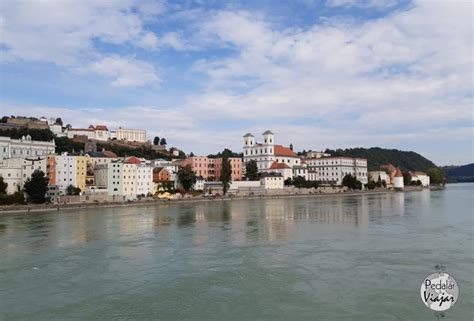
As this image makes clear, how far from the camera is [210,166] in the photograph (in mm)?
49562

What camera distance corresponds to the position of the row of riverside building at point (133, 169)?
→ 33.5 m

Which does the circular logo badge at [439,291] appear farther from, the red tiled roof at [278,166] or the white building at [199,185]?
the red tiled roof at [278,166]

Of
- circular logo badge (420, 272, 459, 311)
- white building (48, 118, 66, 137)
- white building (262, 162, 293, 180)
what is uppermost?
white building (48, 118, 66, 137)

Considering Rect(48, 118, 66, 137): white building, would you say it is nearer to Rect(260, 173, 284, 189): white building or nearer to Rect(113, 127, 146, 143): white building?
Rect(113, 127, 146, 143): white building

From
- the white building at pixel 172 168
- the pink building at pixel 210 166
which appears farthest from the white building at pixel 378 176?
the white building at pixel 172 168

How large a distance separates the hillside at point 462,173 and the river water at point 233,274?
141649mm

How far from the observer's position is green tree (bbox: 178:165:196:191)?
41.7 metres

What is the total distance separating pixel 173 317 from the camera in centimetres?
634

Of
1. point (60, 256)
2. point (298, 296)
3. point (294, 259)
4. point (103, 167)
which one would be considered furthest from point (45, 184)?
point (298, 296)

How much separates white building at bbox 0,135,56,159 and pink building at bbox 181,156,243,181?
1429 centimetres

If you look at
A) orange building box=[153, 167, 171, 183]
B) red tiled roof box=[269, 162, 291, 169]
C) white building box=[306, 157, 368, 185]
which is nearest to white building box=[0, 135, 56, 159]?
orange building box=[153, 167, 171, 183]

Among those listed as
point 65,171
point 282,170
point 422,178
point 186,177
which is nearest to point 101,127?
point 186,177

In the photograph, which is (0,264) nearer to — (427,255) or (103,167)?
(427,255)

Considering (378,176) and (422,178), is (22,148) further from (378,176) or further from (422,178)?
(422,178)
